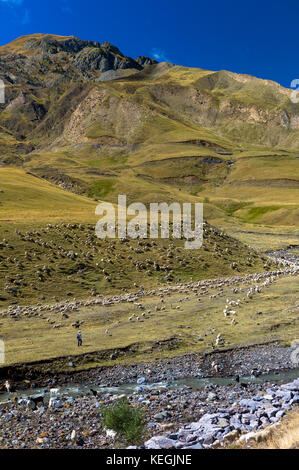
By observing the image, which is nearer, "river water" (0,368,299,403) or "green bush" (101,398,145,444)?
"green bush" (101,398,145,444)

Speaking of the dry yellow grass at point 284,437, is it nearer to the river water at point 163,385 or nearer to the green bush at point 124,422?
the green bush at point 124,422

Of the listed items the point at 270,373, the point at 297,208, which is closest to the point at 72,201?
the point at 270,373

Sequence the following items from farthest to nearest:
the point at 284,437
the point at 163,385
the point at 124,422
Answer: the point at 163,385
the point at 124,422
the point at 284,437

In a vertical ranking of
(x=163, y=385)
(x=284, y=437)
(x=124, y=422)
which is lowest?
(x=163, y=385)

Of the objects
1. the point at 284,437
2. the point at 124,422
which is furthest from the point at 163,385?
the point at 284,437

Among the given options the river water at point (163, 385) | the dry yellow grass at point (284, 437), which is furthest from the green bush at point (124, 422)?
the dry yellow grass at point (284, 437)

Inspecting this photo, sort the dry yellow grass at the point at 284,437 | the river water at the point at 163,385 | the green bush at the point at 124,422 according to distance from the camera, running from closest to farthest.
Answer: the dry yellow grass at the point at 284,437 → the green bush at the point at 124,422 → the river water at the point at 163,385

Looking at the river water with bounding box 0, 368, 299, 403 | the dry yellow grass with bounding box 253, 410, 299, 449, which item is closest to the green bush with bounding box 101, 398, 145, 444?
the river water with bounding box 0, 368, 299, 403

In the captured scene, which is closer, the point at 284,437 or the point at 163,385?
the point at 284,437

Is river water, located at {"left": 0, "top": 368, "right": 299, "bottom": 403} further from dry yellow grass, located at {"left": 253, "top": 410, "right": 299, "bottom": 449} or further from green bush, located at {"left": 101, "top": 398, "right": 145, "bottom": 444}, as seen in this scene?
dry yellow grass, located at {"left": 253, "top": 410, "right": 299, "bottom": 449}

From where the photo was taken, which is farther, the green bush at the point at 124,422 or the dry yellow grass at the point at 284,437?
the green bush at the point at 124,422

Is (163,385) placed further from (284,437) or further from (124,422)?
(284,437)

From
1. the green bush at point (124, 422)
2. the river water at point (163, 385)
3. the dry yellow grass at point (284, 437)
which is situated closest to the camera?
the dry yellow grass at point (284, 437)
